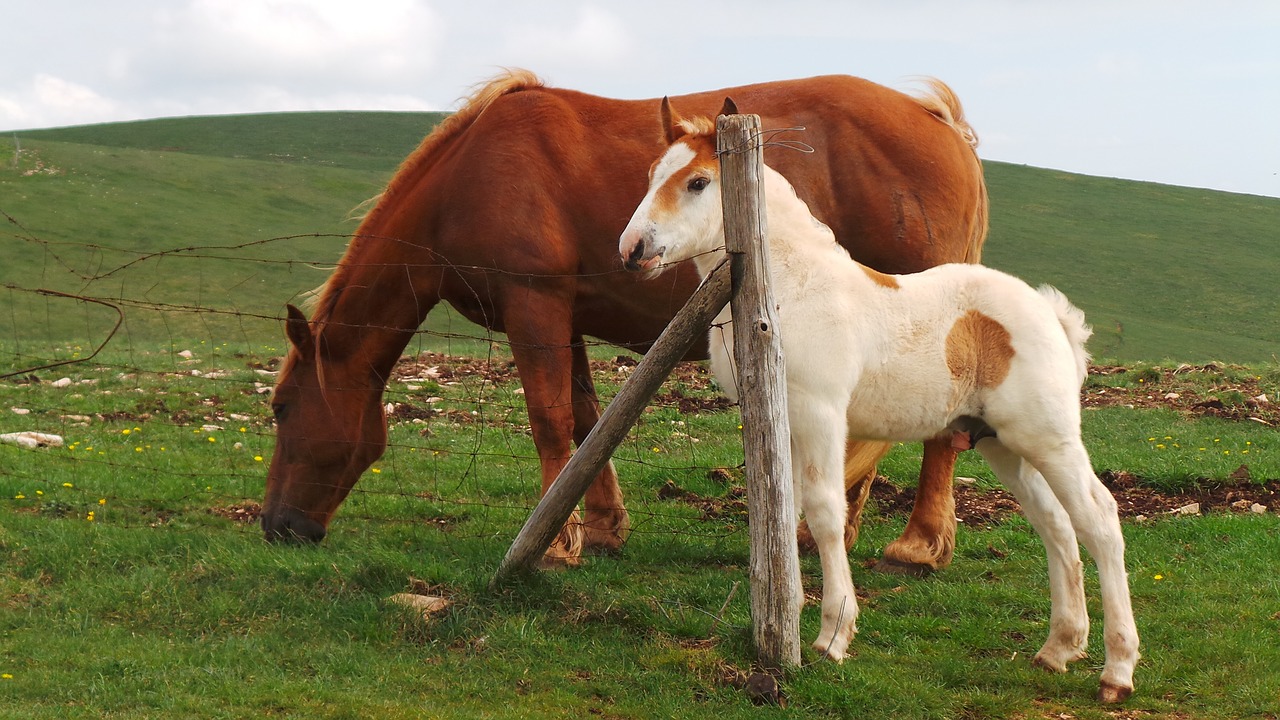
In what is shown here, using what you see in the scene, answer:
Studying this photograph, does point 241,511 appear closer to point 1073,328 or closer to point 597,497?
point 597,497

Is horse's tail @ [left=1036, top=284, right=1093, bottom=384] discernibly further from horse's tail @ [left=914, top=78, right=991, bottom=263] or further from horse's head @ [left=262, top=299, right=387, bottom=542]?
horse's head @ [left=262, top=299, right=387, bottom=542]

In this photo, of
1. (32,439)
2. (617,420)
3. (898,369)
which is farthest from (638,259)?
(32,439)

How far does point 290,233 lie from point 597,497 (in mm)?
37444

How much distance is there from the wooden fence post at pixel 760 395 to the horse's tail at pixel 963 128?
319 centimetres

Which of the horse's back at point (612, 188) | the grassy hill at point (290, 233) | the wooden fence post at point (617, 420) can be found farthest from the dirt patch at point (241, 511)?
the grassy hill at point (290, 233)

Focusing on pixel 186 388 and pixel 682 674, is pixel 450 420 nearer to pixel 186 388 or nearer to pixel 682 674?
pixel 186 388

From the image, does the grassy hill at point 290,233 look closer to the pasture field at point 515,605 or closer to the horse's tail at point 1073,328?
the pasture field at point 515,605

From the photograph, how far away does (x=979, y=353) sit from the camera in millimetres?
5117

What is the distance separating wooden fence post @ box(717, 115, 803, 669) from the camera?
4.86m

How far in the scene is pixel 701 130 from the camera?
5.20 meters

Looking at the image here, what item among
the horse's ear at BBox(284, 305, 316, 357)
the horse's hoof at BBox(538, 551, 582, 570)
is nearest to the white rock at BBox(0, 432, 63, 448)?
the horse's ear at BBox(284, 305, 316, 357)

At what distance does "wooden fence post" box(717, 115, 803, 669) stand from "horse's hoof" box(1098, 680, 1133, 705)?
1.41 meters

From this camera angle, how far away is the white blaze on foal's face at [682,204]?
5016 mm

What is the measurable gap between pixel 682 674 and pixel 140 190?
151ft
